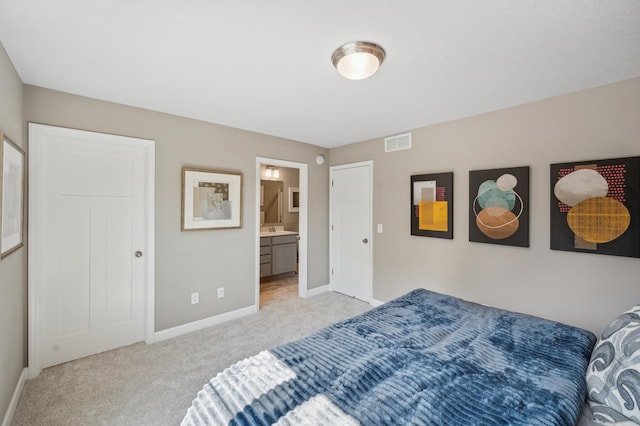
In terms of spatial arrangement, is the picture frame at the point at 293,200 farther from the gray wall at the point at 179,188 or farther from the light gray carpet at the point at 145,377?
the light gray carpet at the point at 145,377

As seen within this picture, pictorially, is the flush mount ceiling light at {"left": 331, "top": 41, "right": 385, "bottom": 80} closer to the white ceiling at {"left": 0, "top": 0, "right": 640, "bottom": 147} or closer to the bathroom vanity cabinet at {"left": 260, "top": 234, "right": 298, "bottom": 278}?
the white ceiling at {"left": 0, "top": 0, "right": 640, "bottom": 147}

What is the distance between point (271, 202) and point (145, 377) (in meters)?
4.06

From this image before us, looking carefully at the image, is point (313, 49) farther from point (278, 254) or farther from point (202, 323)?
point (278, 254)

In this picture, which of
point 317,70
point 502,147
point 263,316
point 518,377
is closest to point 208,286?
point 263,316

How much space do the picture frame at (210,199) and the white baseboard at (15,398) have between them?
5.35 feet

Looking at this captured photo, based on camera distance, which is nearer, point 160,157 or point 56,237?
point 56,237

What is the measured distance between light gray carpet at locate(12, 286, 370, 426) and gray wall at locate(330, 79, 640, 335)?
1.47 metres

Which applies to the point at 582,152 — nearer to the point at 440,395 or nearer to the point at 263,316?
the point at 440,395

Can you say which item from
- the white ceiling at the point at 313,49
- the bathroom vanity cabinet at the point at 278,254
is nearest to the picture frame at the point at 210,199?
the white ceiling at the point at 313,49

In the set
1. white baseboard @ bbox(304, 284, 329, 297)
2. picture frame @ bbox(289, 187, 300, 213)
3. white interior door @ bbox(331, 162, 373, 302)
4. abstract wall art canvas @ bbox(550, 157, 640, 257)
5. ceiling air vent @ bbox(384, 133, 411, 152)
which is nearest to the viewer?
abstract wall art canvas @ bbox(550, 157, 640, 257)

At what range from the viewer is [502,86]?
225 cm

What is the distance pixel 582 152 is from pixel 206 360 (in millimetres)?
3754

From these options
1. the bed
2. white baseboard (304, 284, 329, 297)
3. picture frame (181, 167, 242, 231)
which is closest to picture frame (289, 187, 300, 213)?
white baseboard (304, 284, 329, 297)

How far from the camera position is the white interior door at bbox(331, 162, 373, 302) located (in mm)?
4039
